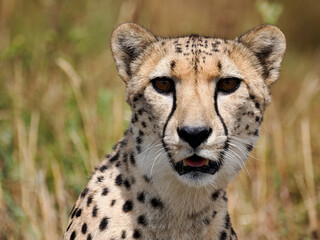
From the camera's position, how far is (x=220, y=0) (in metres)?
7.10

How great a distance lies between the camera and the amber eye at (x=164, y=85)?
2672mm

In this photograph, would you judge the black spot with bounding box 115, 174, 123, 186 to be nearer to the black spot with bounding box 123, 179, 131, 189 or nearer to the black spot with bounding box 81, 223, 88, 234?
the black spot with bounding box 123, 179, 131, 189

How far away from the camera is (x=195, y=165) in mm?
2551

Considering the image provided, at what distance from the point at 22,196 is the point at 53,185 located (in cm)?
26

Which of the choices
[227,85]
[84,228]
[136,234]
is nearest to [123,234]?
[136,234]

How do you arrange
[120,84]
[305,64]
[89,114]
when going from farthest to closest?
[305,64] < [120,84] < [89,114]

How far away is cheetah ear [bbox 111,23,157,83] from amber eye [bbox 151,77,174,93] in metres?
0.27

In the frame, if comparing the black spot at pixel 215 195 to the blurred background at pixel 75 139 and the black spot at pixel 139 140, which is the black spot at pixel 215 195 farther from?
the blurred background at pixel 75 139

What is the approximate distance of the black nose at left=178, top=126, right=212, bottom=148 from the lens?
239cm

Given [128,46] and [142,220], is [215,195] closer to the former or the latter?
[142,220]

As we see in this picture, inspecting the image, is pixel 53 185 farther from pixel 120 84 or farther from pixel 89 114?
pixel 120 84

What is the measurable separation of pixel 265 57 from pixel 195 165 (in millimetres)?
724

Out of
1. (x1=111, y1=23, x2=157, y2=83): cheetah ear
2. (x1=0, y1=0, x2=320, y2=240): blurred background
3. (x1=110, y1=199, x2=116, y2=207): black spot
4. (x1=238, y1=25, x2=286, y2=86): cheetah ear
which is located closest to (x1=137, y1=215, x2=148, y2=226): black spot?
(x1=110, y1=199, x2=116, y2=207): black spot

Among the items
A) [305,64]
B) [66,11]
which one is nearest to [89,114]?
[66,11]
